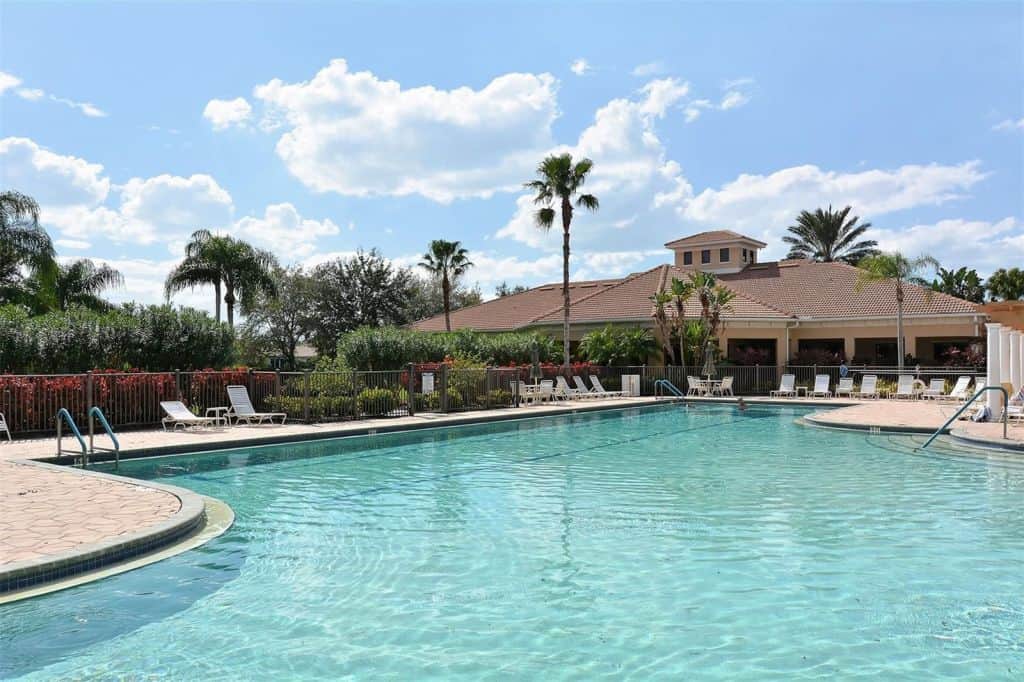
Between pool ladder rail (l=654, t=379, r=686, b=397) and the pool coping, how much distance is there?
78.0ft

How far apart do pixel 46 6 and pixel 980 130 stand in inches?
823

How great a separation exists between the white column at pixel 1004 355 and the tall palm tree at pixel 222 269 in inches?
1301

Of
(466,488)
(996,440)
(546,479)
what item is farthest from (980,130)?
(466,488)

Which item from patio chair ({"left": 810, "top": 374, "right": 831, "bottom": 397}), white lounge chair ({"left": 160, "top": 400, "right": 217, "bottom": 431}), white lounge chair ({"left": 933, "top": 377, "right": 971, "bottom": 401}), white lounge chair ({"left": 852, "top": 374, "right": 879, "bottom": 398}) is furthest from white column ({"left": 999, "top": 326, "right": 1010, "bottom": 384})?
white lounge chair ({"left": 160, "top": 400, "right": 217, "bottom": 431})

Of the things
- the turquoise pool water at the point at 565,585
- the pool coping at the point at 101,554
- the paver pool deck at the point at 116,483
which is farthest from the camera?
the paver pool deck at the point at 116,483

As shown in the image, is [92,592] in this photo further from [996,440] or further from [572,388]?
[572,388]

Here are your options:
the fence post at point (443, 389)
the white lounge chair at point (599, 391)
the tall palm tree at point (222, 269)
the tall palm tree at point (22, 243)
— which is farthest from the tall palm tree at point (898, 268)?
the tall palm tree at point (22, 243)

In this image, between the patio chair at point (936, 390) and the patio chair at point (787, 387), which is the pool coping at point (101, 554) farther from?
the patio chair at point (936, 390)

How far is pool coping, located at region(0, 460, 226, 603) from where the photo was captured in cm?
601

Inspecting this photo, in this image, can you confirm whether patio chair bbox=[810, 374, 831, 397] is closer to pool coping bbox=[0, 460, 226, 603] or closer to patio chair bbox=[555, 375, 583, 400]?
patio chair bbox=[555, 375, 583, 400]

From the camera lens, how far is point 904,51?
1675 centimetres

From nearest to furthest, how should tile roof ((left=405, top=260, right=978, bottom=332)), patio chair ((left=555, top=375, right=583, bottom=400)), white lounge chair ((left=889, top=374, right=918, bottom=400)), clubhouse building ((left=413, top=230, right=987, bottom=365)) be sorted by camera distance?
patio chair ((left=555, top=375, right=583, bottom=400))
white lounge chair ((left=889, top=374, right=918, bottom=400))
clubhouse building ((left=413, top=230, right=987, bottom=365))
tile roof ((left=405, top=260, right=978, bottom=332))

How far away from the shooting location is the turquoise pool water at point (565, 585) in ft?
16.5

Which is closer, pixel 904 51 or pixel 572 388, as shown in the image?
pixel 904 51
